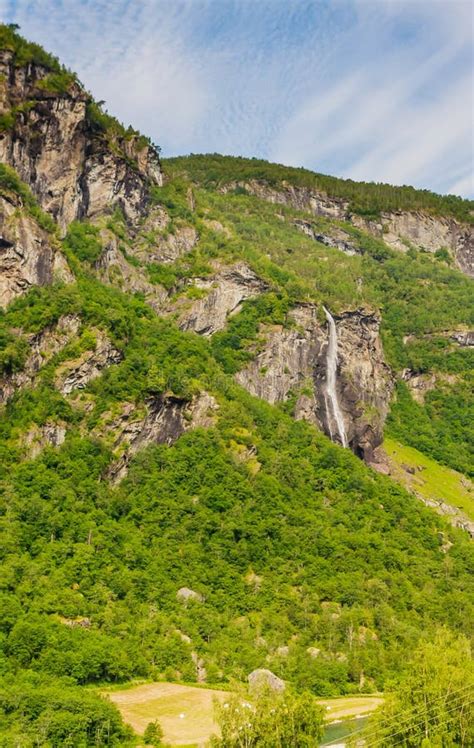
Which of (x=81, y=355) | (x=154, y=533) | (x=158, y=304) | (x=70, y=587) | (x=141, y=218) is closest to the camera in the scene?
(x=70, y=587)

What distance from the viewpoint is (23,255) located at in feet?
412

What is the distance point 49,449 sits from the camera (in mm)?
105875

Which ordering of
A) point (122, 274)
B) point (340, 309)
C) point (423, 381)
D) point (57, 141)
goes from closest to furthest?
point (57, 141), point (122, 274), point (340, 309), point (423, 381)

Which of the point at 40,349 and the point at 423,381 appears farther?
the point at 423,381

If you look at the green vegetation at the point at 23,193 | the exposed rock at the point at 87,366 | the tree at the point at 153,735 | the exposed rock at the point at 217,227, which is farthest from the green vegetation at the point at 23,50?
the tree at the point at 153,735

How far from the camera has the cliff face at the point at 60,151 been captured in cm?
14375

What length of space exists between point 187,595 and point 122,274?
76036 mm

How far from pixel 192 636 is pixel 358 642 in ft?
68.2

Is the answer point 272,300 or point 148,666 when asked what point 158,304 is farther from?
point 148,666

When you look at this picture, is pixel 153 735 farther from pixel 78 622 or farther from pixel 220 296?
pixel 220 296

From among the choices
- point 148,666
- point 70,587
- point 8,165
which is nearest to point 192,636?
point 148,666

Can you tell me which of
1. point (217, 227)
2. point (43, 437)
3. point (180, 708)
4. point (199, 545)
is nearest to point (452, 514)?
point (199, 545)

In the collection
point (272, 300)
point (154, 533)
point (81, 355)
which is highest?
point (272, 300)

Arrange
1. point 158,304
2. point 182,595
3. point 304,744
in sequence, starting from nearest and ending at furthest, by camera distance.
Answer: point 304,744 < point 182,595 < point 158,304
